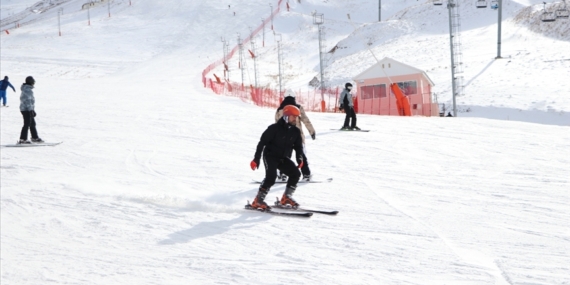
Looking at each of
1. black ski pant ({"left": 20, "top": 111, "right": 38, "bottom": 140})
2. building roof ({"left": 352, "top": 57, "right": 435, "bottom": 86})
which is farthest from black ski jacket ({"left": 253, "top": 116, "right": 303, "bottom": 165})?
building roof ({"left": 352, "top": 57, "right": 435, "bottom": 86})

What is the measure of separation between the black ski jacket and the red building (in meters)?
20.9

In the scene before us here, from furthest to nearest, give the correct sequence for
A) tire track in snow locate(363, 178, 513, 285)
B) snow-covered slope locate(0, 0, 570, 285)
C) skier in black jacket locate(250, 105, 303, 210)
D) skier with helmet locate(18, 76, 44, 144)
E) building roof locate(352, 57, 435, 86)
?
building roof locate(352, 57, 435, 86) < skier with helmet locate(18, 76, 44, 144) < skier in black jacket locate(250, 105, 303, 210) < snow-covered slope locate(0, 0, 570, 285) < tire track in snow locate(363, 178, 513, 285)

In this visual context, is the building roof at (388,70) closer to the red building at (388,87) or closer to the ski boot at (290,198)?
the red building at (388,87)

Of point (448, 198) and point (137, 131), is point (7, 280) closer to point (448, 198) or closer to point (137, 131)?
point (448, 198)

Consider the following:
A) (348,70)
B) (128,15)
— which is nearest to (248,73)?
(348,70)

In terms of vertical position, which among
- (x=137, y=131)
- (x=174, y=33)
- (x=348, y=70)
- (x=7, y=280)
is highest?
(x=174, y=33)

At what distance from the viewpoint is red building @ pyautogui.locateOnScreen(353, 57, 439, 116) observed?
2827 cm

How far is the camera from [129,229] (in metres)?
7.10

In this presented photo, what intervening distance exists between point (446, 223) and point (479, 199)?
4.37 feet

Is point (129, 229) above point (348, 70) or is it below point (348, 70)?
below

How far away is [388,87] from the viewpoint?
2892cm

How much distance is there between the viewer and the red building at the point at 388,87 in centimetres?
2827

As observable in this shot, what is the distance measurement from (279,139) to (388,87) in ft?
73.9

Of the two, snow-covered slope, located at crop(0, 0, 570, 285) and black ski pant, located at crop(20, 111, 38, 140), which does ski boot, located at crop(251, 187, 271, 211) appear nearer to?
snow-covered slope, located at crop(0, 0, 570, 285)
